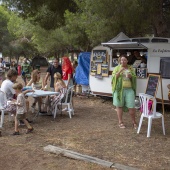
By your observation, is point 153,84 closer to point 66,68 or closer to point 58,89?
point 58,89

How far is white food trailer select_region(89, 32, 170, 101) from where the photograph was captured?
8.09 meters

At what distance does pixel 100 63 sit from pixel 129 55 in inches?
41.8

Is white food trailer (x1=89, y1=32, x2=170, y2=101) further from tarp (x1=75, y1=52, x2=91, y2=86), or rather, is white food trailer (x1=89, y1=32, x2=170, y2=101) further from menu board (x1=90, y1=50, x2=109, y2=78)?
tarp (x1=75, y1=52, x2=91, y2=86)

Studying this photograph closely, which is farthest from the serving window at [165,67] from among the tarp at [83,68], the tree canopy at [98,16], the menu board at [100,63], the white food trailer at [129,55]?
the tarp at [83,68]

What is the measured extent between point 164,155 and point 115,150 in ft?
2.63

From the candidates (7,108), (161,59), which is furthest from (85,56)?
(7,108)

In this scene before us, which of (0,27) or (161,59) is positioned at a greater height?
(0,27)

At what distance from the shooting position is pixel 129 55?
362 inches

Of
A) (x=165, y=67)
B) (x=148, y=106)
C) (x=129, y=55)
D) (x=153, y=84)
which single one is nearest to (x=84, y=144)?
(x=148, y=106)

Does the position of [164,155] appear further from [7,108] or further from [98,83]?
[98,83]

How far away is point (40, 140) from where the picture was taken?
526cm

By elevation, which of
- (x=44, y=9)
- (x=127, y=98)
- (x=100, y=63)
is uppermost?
(x=44, y=9)

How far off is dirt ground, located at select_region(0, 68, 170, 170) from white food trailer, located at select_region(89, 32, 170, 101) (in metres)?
1.65

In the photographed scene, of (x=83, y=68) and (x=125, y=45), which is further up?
(x=125, y=45)
